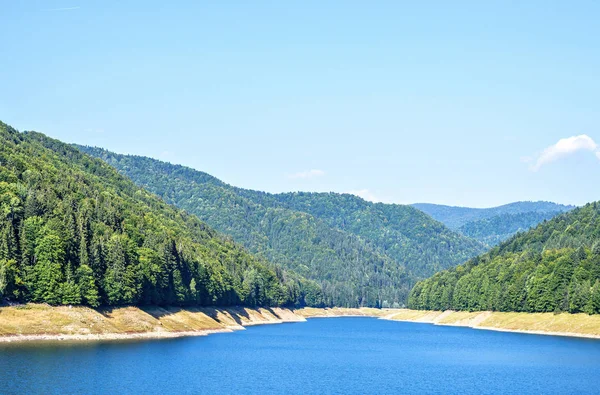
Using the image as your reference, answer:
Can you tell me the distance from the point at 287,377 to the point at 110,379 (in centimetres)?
2234

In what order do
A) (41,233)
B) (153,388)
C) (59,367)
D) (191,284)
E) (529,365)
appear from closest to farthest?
(153,388) → (59,367) → (529,365) → (41,233) → (191,284)

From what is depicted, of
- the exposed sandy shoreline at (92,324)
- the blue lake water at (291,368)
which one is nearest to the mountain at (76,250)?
the exposed sandy shoreline at (92,324)

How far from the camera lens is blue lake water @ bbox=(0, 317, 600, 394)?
81562 mm

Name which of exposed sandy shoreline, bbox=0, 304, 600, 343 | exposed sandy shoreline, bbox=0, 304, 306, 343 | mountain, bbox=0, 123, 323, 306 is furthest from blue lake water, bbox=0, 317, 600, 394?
mountain, bbox=0, 123, 323, 306

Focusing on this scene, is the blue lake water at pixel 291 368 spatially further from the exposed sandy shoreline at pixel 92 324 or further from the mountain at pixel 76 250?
the mountain at pixel 76 250

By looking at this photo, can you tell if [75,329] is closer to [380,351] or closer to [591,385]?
[380,351]

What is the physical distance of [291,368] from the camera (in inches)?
4067

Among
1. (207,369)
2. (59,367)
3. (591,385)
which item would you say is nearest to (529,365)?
(591,385)

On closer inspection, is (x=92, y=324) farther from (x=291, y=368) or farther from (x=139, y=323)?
(x=291, y=368)

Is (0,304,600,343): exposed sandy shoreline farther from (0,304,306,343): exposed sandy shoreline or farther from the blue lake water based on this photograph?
the blue lake water

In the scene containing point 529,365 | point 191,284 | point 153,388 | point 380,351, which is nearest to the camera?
point 153,388

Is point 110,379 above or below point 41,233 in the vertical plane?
below

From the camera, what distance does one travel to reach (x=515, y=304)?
629ft

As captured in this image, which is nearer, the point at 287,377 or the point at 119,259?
the point at 287,377
